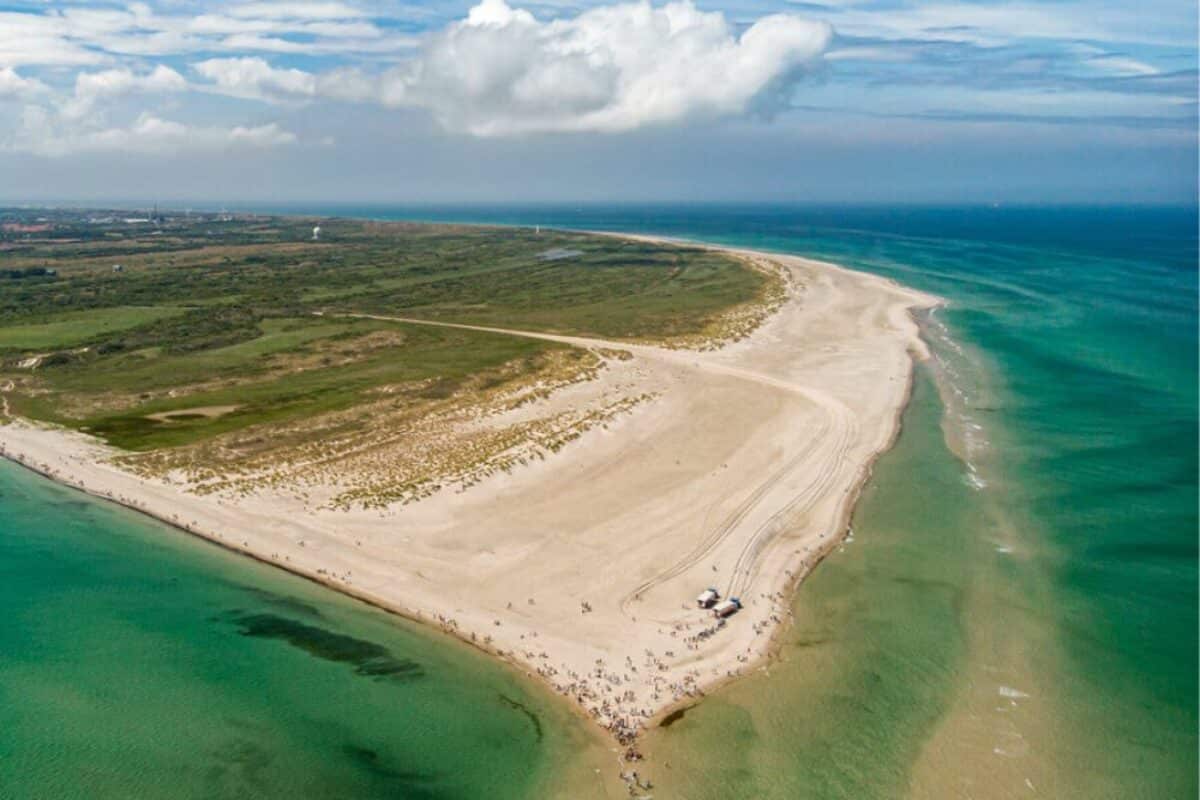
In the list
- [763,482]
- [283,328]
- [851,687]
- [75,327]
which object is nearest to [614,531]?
[763,482]

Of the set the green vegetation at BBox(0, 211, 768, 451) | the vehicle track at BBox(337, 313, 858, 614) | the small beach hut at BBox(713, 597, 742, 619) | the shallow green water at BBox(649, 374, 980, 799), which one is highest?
the green vegetation at BBox(0, 211, 768, 451)

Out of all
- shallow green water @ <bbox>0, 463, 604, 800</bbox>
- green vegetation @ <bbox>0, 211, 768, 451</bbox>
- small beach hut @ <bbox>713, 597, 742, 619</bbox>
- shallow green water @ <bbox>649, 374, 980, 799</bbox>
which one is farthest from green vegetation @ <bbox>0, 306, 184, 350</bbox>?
shallow green water @ <bbox>649, 374, 980, 799</bbox>

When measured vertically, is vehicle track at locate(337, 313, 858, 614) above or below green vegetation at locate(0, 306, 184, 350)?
below

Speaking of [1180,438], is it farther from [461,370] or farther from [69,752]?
[69,752]

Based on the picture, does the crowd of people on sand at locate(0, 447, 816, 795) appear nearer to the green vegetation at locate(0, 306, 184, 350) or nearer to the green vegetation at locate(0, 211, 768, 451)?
the green vegetation at locate(0, 211, 768, 451)

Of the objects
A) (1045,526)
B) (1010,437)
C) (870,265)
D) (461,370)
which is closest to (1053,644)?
(1045,526)

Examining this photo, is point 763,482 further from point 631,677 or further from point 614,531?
point 631,677
